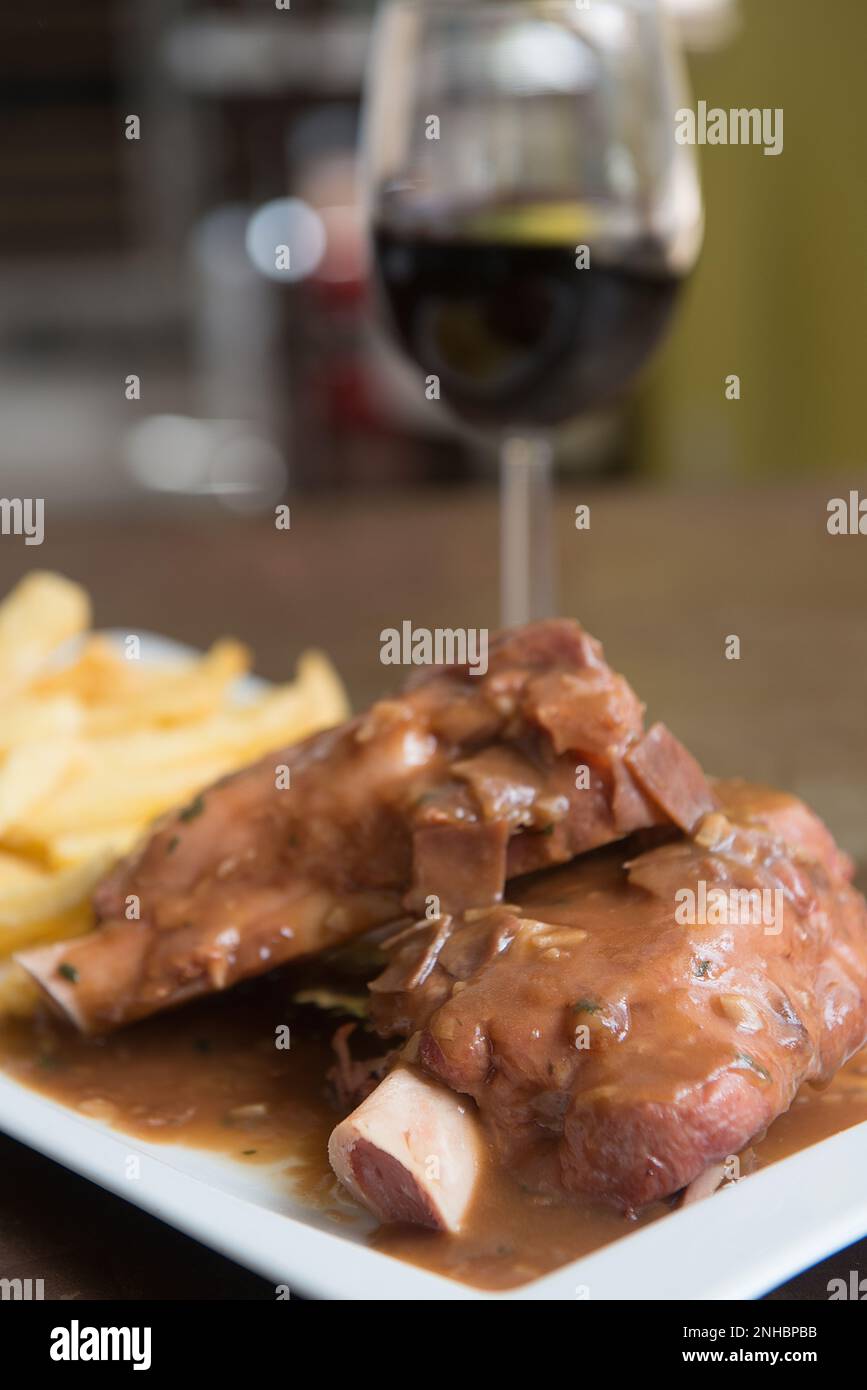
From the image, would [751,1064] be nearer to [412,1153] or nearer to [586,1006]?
[586,1006]

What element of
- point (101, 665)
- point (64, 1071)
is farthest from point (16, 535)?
point (64, 1071)

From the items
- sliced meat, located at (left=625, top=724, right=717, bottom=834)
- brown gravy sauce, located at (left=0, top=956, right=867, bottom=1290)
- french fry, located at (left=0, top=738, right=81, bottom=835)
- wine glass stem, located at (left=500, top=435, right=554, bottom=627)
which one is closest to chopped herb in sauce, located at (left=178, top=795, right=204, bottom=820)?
brown gravy sauce, located at (left=0, top=956, right=867, bottom=1290)

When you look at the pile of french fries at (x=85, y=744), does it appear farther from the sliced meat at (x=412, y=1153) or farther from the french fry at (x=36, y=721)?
the sliced meat at (x=412, y=1153)

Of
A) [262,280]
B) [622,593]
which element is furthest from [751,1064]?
[262,280]

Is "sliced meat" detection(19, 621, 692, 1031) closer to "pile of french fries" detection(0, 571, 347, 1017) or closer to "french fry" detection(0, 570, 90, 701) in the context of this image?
"pile of french fries" detection(0, 571, 347, 1017)

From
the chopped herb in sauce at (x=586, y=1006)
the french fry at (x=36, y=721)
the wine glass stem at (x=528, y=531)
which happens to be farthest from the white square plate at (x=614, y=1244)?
the wine glass stem at (x=528, y=531)

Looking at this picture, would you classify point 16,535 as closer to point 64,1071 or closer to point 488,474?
point 64,1071
